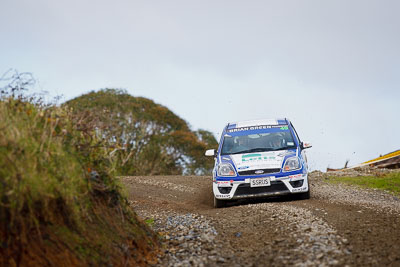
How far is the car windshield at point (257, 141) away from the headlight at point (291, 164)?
2.25ft

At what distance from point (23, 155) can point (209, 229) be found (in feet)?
13.2

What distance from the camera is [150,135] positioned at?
99.0ft

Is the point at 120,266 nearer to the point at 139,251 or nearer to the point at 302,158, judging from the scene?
the point at 139,251

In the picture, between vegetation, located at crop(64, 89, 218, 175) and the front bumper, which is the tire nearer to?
the front bumper

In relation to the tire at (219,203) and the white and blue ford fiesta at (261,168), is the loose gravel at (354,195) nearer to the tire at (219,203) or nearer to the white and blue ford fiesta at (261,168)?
the white and blue ford fiesta at (261,168)

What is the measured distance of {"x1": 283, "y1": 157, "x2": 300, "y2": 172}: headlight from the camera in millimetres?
11477

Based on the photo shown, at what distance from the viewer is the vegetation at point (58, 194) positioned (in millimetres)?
4977

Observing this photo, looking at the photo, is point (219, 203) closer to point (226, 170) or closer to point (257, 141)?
point (226, 170)

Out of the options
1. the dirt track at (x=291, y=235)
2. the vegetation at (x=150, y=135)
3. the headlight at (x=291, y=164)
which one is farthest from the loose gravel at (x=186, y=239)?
the vegetation at (x=150, y=135)

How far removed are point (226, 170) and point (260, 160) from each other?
827 millimetres

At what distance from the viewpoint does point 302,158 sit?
12.0m

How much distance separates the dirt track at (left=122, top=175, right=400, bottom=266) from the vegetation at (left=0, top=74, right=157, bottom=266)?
864 millimetres

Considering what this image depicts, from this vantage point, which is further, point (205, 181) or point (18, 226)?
point (205, 181)

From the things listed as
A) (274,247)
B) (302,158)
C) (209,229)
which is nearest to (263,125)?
(302,158)
